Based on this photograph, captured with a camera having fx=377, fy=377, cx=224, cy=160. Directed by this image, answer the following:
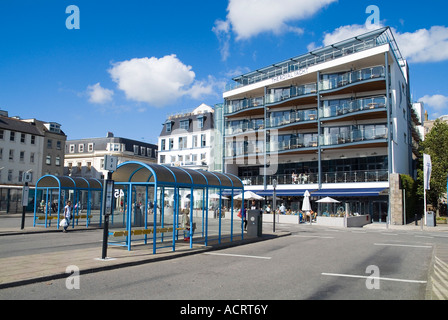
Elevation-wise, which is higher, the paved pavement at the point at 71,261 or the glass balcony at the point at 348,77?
the glass balcony at the point at 348,77

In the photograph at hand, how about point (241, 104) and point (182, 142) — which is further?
point (182, 142)

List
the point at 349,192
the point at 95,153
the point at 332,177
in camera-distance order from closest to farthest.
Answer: the point at 349,192, the point at 332,177, the point at 95,153

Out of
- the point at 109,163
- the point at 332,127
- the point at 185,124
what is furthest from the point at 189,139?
the point at 109,163

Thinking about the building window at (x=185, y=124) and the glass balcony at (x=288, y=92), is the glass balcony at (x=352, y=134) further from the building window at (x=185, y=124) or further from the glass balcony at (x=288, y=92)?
the building window at (x=185, y=124)

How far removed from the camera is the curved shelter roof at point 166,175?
1285 cm

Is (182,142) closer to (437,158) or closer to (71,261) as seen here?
(437,158)

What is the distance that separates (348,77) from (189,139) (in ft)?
92.7

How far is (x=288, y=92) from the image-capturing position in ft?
149

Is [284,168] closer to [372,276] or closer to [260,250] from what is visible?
[260,250]

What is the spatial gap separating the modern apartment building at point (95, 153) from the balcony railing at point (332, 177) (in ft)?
112

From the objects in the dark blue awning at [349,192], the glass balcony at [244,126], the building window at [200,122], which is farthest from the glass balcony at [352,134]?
the building window at [200,122]

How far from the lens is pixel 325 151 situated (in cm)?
4209

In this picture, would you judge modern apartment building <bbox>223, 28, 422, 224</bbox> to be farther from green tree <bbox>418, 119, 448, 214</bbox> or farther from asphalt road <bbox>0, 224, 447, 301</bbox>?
asphalt road <bbox>0, 224, 447, 301</bbox>
